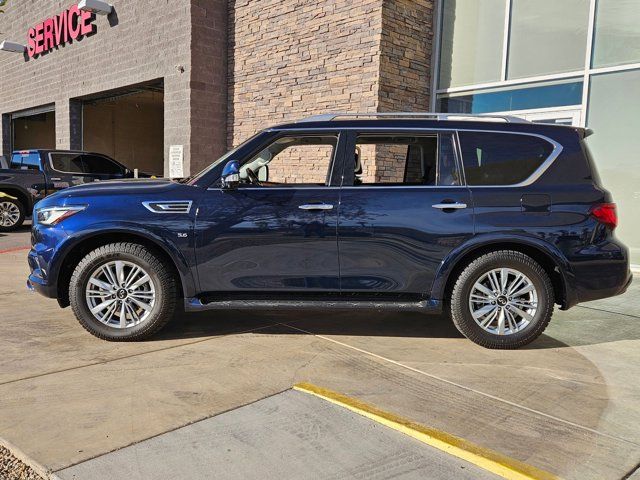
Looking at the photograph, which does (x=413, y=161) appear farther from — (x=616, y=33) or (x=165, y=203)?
(x=616, y=33)

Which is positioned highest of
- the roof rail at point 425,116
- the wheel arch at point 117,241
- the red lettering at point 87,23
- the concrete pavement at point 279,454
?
the red lettering at point 87,23

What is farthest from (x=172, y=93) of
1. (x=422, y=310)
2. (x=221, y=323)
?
(x=422, y=310)

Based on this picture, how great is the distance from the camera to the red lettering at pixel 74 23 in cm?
1661

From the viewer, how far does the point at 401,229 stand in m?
4.50

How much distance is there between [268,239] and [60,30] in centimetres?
1647

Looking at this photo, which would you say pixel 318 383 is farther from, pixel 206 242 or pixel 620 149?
pixel 620 149

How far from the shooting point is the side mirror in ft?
14.6

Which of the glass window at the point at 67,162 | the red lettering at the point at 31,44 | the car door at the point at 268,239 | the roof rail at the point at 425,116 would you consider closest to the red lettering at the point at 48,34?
the red lettering at the point at 31,44

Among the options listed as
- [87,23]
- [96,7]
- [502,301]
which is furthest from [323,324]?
[87,23]

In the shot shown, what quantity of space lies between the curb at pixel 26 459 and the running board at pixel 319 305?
1881mm

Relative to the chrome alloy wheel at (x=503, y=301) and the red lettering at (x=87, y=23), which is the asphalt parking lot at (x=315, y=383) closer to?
the chrome alloy wheel at (x=503, y=301)

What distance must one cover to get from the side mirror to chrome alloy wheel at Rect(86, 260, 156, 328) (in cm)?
100

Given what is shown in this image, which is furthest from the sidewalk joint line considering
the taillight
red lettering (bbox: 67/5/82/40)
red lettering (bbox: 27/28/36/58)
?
red lettering (bbox: 27/28/36/58)

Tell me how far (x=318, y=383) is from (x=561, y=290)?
229cm
